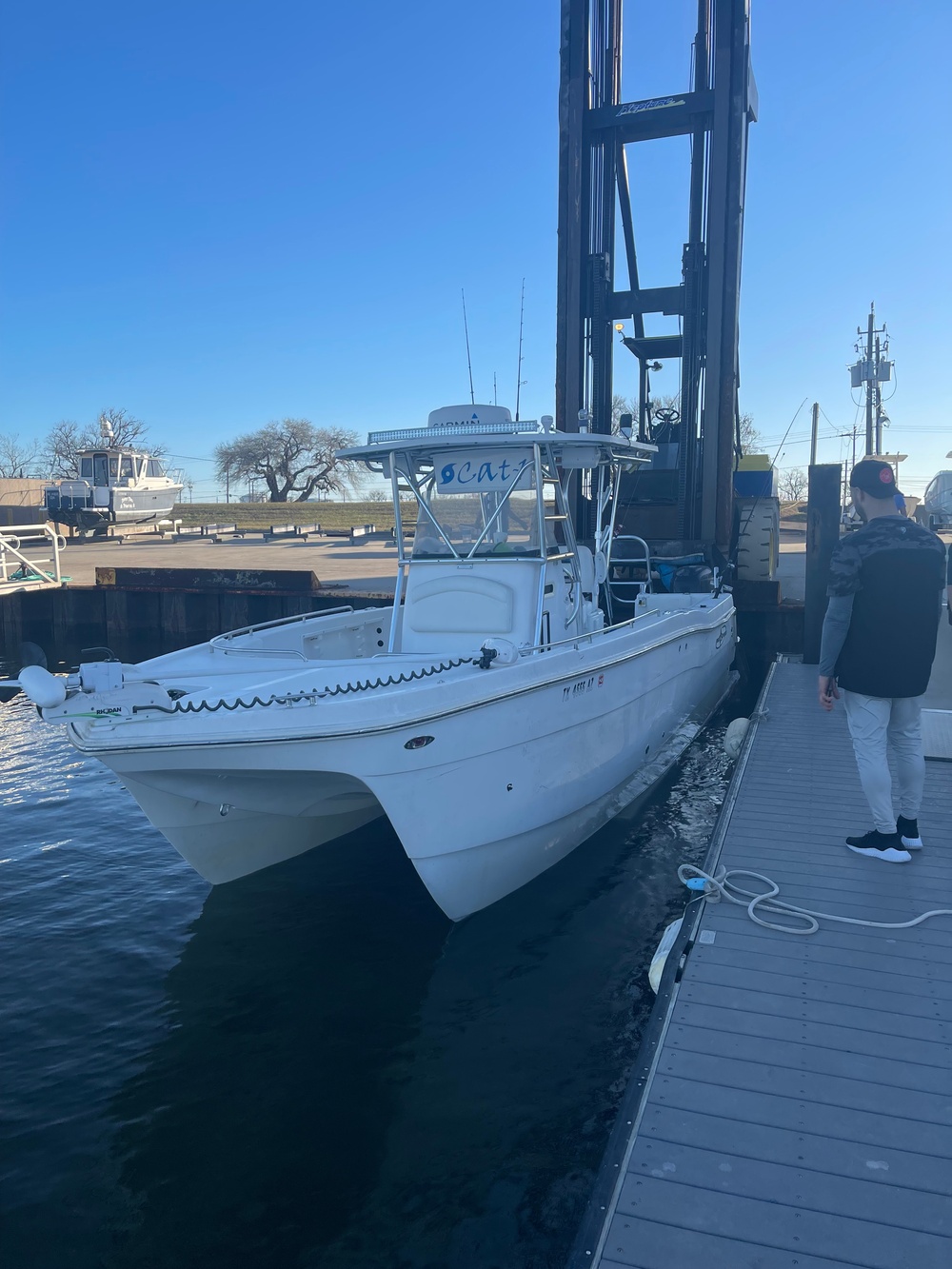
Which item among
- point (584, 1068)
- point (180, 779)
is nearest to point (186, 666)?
point (180, 779)

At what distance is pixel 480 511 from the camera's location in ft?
21.5

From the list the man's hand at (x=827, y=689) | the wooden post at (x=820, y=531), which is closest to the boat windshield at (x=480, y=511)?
the man's hand at (x=827, y=689)

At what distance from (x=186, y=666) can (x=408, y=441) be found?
2173 mm

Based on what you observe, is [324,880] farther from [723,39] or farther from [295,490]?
[295,490]

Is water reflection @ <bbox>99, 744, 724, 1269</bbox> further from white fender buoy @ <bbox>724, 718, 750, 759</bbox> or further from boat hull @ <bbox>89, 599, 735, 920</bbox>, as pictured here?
white fender buoy @ <bbox>724, 718, 750, 759</bbox>

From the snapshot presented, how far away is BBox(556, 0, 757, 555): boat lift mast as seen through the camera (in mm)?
12312

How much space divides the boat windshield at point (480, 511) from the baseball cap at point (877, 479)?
104 inches

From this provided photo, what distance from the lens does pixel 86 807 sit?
759 cm

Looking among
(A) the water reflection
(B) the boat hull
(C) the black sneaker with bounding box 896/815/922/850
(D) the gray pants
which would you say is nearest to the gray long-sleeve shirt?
(D) the gray pants

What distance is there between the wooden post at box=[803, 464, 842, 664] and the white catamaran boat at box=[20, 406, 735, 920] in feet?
8.85

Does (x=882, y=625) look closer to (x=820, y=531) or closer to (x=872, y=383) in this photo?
(x=820, y=531)

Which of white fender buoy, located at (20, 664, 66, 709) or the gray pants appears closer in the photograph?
white fender buoy, located at (20, 664, 66, 709)

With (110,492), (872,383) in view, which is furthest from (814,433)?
(110,492)

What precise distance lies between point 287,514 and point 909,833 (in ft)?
136
